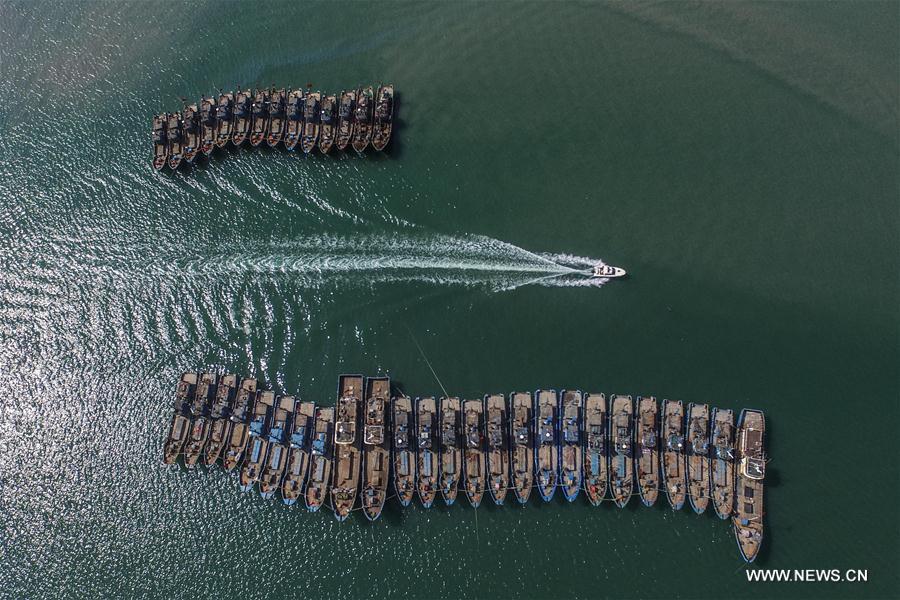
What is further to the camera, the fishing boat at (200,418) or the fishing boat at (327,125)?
the fishing boat at (327,125)

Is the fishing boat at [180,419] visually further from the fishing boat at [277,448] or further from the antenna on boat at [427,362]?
the antenna on boat at [427,362]

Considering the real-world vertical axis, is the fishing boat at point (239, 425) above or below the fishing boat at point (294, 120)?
below

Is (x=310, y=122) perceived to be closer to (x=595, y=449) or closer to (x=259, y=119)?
(x=259, y=119)

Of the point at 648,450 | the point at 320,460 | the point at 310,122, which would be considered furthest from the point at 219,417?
the point at 648,450

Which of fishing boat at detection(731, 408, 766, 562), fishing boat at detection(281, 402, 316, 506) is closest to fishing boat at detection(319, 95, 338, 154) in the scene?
fishing boat at detection(281, 402, 316, 506)

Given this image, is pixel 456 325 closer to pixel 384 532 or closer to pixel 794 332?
pixel 384 532

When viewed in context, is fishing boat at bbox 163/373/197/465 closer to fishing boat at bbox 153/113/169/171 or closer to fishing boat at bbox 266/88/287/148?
fishing boat at bbox 153/113/169/171

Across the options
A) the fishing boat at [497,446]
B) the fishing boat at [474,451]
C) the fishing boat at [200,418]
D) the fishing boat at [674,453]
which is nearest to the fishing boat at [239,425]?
the fishing boat at [200,418]
